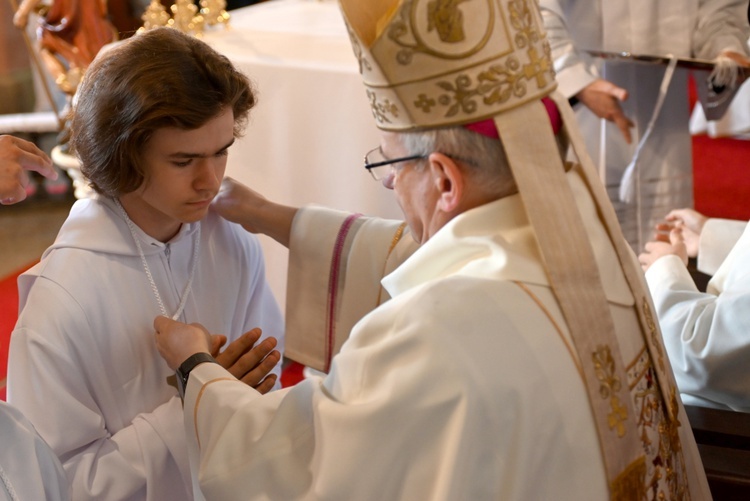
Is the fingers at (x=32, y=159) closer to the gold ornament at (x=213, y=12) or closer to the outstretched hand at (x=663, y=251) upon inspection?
the outstretched hand at (x=663, y=251)

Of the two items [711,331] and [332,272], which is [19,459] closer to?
[332,272]

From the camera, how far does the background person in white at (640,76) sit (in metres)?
3.83

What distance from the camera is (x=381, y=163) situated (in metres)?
1.62

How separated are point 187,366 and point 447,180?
0.64 metres

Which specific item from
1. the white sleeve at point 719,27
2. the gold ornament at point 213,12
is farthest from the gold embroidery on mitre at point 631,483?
the gold ornament at point 213,12

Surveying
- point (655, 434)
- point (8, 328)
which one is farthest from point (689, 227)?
point (8, 328)

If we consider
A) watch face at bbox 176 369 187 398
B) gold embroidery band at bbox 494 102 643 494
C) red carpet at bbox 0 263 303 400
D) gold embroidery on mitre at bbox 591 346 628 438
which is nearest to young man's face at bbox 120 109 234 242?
watch face at bbox 176 369 187 398

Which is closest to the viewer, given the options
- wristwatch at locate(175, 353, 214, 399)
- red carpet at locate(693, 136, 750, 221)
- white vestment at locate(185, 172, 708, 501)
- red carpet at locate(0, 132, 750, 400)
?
white vestment at locate(185, 172, 708, 501)

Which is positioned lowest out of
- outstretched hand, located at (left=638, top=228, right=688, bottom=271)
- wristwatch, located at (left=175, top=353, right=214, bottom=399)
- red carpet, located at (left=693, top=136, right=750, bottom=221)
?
red carpet, located at (left=693, top=136, right=750, bottom=221)

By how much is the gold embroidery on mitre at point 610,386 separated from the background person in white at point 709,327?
74 cm

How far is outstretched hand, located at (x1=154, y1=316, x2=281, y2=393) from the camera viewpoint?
72.9 inches

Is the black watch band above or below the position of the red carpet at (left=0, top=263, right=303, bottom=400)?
above

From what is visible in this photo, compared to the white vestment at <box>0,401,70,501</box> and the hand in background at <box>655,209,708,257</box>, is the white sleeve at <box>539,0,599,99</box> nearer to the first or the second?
the hand in background at <box>655,209,708,257</box>

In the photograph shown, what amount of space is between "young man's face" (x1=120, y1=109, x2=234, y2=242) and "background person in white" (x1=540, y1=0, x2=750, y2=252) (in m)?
2.17
